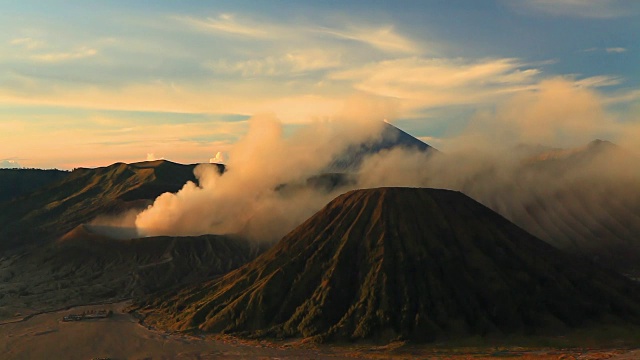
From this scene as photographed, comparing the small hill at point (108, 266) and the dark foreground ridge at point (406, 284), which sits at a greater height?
the dark foreground ridge at point (406, 284)

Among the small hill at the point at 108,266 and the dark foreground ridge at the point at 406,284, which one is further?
the small hill at the point at 108,266

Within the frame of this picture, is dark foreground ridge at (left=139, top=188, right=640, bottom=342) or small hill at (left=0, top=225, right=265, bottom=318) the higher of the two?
dark foreground ridge at (left=139, top=188, right=640, bottom=342)

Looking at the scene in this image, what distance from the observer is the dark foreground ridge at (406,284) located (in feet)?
289

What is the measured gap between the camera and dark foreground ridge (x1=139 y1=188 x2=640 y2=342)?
88.1 metres

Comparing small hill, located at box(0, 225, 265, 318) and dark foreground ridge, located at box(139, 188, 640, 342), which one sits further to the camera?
small hill, located at box(0, 225, 265, 318)

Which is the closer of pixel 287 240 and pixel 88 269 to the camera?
pixel 287 240

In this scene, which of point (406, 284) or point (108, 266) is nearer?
point (406, 284)

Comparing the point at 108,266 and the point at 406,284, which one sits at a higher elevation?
the point at 406,284

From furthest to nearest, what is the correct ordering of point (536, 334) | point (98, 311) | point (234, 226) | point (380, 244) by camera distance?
point (234, 226) < point (98, 311) < point (380, 244) < point (536, 334)

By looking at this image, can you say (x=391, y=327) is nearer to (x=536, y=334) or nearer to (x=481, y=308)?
(x=481, y=308)

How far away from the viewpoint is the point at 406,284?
94.2 metres

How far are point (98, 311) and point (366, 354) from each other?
67.8 m

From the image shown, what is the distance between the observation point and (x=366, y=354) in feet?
260

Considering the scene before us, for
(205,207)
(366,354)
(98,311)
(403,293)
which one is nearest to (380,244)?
(403,293)
